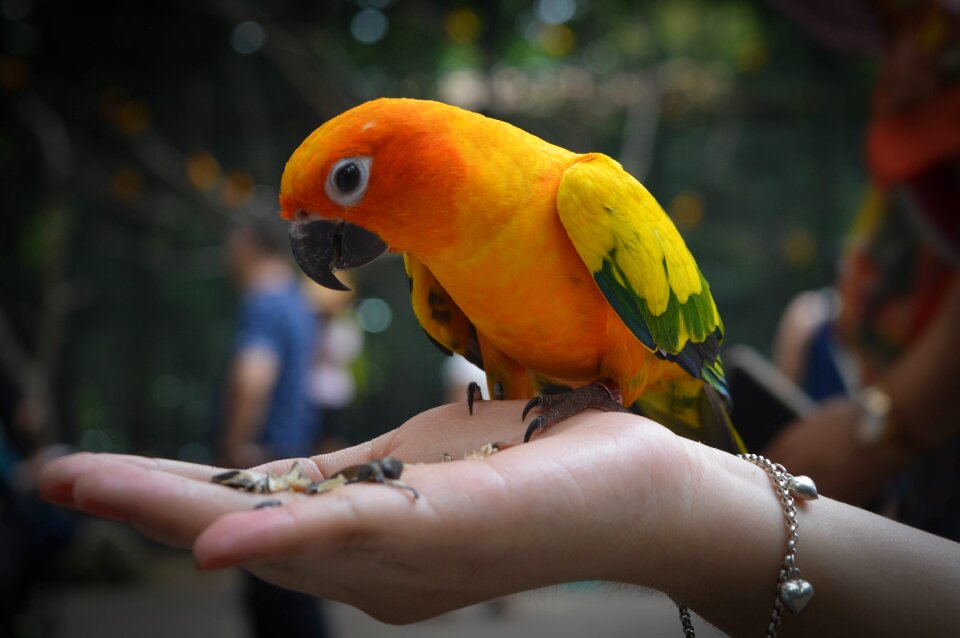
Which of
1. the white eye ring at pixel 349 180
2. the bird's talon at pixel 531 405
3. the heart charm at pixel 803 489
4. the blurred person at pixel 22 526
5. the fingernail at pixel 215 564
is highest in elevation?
the white eye ring at pixel 349 180

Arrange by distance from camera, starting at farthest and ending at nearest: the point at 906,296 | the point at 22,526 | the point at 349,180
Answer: the point at 22,526
the point at 906,296
the point at 349,180

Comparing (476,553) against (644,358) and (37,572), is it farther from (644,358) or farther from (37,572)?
(37,572)

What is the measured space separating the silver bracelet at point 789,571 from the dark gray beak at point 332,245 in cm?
58

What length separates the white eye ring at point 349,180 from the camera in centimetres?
95

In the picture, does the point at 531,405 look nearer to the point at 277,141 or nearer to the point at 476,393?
the point at 476,393

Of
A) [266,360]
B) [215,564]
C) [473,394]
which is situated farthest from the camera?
[266,360]

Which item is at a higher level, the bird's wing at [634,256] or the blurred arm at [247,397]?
the bird's wing at [634,256]

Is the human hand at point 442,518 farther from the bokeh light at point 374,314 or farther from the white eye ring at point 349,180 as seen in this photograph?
the bokeh light at point 374,314

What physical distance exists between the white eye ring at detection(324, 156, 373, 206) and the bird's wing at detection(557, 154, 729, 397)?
10.1 inches

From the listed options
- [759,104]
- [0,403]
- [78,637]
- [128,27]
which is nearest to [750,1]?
[759,104]

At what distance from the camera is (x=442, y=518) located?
65 cm

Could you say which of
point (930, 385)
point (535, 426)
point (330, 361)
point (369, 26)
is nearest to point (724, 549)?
point (535, 426)

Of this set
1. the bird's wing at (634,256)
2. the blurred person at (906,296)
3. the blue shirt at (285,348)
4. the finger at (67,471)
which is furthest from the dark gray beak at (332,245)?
the blue shirt at (285,348)

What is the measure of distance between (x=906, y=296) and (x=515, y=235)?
89 cm
